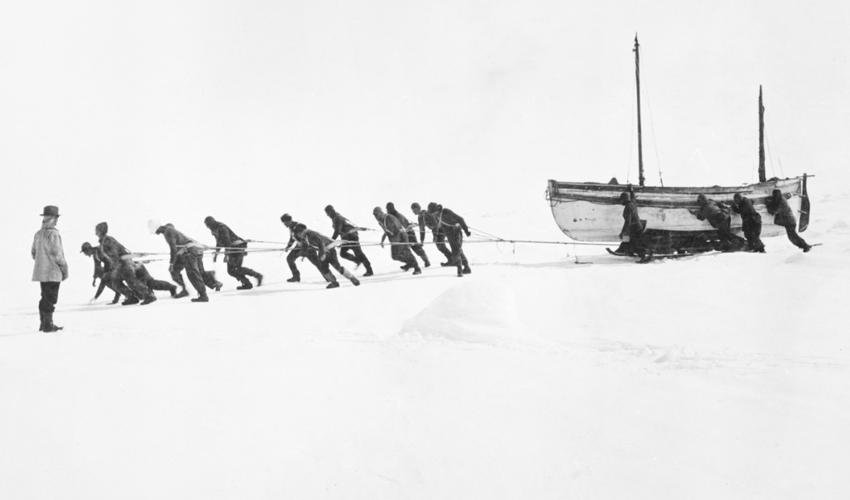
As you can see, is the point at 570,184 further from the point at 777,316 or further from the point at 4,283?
the point at 4,283

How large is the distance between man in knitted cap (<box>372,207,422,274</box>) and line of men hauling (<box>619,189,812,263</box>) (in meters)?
4.63

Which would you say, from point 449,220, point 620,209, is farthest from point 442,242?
point 620,209

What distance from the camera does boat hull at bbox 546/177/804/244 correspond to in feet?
48.2

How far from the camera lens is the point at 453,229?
1215 centimetres

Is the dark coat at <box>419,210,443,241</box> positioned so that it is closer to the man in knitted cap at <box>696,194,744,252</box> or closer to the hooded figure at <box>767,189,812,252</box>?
the man in knitted cap at <box>696,194,744,252</box>

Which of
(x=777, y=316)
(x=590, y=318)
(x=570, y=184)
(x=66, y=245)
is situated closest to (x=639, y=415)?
(x=590, y=318)

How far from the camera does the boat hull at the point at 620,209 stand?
579 inches

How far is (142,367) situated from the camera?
212 inches

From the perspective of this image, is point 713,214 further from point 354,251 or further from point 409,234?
point 354,251

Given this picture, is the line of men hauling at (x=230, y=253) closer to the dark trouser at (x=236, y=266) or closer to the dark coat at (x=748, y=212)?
the dark trouser at (x=236, y=266)

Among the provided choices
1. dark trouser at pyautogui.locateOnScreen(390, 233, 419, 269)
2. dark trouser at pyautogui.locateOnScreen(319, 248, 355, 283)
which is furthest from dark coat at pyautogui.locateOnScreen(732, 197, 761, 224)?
dark trouser at pyautogui.locateOnScreen(319, 248, 355, 283)

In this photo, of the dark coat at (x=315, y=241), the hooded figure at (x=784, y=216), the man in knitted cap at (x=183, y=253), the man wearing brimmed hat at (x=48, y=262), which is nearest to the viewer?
the man wearing brimmed hat at (x=48, y=262)

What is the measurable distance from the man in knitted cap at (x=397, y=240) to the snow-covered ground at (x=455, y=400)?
4.30 meters

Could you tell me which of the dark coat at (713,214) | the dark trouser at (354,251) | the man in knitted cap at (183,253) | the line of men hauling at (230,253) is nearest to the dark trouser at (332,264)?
the line of men hauling at (230,253)
